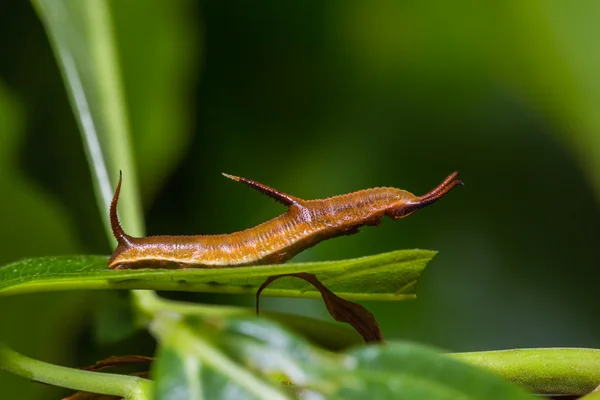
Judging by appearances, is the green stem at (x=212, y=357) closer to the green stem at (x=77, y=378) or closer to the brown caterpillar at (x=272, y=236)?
the green stem at (x=77, y=378)

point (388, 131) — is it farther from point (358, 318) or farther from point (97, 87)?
point (358, 318)

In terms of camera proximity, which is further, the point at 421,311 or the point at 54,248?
the point at 421,311

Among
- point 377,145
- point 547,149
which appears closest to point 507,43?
point 547,149

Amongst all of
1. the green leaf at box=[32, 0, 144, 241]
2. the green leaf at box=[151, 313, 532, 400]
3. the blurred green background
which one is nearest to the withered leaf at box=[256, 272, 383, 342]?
the green leaf at box=[151, 313, 532, 400]

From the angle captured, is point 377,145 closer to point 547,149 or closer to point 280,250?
point 547,149

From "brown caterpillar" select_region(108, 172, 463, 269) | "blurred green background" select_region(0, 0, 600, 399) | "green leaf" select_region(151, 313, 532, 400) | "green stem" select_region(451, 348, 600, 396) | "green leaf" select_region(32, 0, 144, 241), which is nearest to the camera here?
"green leaf" select_region(151, 313, 532, 400)

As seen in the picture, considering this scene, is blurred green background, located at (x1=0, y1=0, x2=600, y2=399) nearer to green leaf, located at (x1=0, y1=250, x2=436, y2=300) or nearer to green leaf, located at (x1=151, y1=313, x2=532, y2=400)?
green leaf, located at (x1=0, y1=250, x2=436, y2=300)

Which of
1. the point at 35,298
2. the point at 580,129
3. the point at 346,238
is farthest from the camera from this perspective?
the point at 346,238
